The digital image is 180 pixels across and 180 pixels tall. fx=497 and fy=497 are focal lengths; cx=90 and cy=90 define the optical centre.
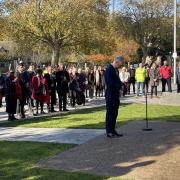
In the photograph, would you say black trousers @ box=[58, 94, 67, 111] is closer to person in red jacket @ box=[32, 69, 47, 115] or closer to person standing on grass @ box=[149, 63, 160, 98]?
person in red jacket @ box=[32, 69, 47, 115]

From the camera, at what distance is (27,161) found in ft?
31.1

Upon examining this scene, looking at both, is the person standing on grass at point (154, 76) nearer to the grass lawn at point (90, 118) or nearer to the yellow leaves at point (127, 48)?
the grass lawn at point (90, 118)

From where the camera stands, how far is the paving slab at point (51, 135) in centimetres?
1177

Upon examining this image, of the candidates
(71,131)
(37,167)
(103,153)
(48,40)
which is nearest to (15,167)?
(37,167)

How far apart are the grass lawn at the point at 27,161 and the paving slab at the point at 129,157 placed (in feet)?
0.90

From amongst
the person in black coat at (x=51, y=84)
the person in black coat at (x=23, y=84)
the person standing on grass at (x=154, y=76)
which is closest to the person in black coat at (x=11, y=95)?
the person in black coat at (x=23, y=84)

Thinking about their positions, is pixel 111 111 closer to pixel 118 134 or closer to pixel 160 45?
pixel 118 134

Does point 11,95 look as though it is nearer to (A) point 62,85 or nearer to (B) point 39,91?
(B) point 39,91

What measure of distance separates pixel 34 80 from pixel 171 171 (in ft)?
33.0

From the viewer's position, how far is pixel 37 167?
8938 millimetres

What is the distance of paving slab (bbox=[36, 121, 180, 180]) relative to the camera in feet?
27.5

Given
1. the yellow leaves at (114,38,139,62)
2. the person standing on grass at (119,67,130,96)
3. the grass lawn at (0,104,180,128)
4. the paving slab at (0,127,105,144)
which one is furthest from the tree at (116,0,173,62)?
the paving slab at (0,127,105,144)

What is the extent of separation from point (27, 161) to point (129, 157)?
1.94 metres

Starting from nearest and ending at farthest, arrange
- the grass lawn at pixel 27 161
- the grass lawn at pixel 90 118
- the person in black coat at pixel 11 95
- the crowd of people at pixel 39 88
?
1. the grass lawn at pixel 27 161
2. the grass lawn at pixel 90 118
3. the person in black coat at pixel 11 95
4. the crowd of people at pixel 39 88
